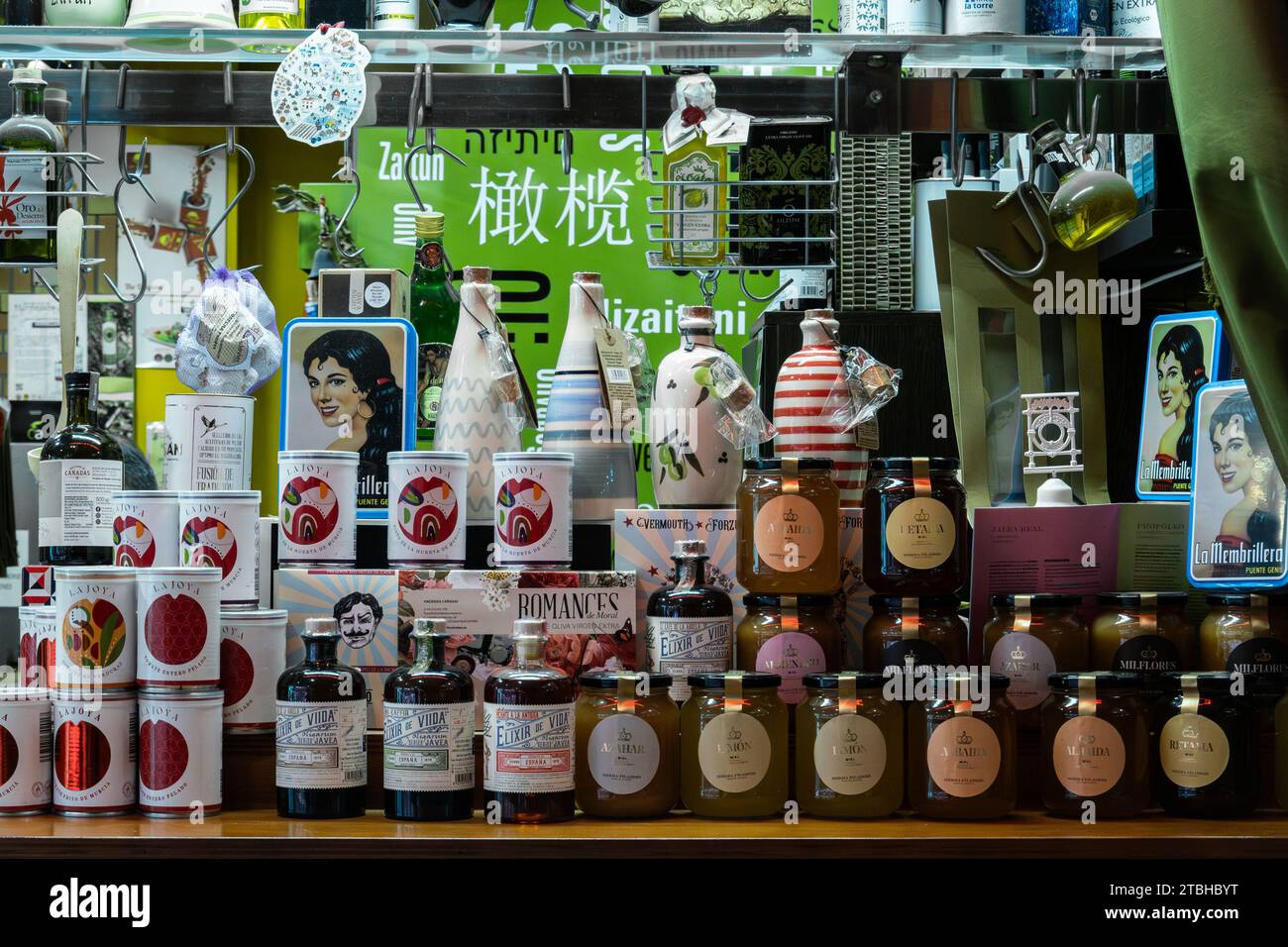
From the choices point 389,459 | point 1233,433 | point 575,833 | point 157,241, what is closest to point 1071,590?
point 1233,433

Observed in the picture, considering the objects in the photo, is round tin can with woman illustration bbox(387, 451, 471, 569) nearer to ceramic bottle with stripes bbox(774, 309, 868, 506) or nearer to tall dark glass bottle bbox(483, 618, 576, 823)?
tall dark glass bottle bbox(483, 618, 576, 823)

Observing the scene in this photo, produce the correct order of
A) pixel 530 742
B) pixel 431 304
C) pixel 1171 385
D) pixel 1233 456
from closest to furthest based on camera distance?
pixel 530 742 < pixel 1233 456 < pixel 1171 385 < pixel 431 304

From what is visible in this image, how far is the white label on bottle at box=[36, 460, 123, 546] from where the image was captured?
1796mm

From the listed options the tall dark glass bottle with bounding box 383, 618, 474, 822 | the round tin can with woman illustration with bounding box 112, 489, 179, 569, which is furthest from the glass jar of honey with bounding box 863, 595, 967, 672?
the round tin can with woman illustration with bounding box 112, 489, 179, 569

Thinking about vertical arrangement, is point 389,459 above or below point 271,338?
below

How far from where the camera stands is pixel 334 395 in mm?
1894

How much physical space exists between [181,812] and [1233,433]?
1.36 metres

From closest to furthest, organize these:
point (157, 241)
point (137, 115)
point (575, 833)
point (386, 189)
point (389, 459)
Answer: point (575, 833) < point (389, 459) < point (137, 115) < point (386, 189) < point (157, 241)

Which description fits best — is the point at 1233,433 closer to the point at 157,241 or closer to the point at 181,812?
the point at 181,812

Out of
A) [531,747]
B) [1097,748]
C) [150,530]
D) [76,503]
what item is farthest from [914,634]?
[76,503]

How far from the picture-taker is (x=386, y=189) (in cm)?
414

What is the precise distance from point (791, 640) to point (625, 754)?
10.1 inches

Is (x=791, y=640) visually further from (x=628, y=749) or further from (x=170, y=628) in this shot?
(x=170, y=628)
